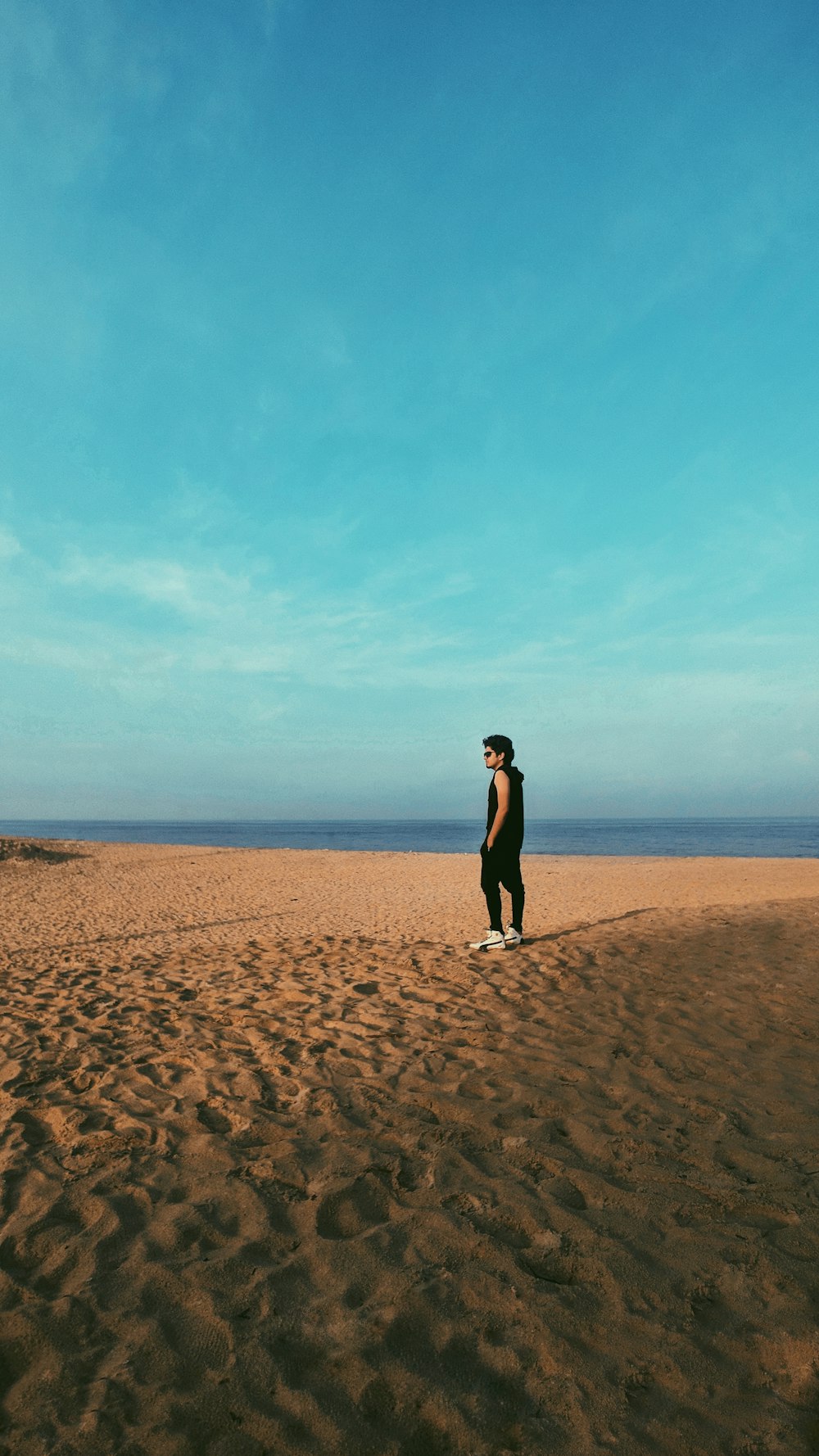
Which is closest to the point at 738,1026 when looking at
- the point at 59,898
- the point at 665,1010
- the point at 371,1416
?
the point at 665,1010

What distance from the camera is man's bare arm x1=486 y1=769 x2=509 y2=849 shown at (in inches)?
338

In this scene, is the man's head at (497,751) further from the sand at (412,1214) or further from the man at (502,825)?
the sand at (412,1214)

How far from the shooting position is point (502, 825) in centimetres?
859

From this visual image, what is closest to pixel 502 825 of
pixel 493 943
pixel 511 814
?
pixel 511 814

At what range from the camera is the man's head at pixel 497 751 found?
345 inches

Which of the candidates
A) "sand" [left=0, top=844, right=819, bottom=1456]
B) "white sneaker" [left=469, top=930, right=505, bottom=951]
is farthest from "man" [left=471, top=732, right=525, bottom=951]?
"sand" [left=0, top=844, right=819, bottom=1456]

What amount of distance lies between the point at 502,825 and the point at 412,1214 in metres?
5.39

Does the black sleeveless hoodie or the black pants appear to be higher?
the black sleeveless hoodie

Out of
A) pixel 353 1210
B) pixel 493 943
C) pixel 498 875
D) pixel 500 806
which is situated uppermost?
pixel 500 806

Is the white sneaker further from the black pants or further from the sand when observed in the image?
the sand

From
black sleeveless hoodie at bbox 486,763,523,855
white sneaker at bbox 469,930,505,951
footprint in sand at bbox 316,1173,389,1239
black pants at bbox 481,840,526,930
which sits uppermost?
black sleeveless hoodie at bbox 486,763,523,855

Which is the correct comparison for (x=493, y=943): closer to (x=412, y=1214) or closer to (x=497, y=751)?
(x=497, y=751)

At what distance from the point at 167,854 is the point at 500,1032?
116ft

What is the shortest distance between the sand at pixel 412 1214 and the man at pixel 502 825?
3.91ft
